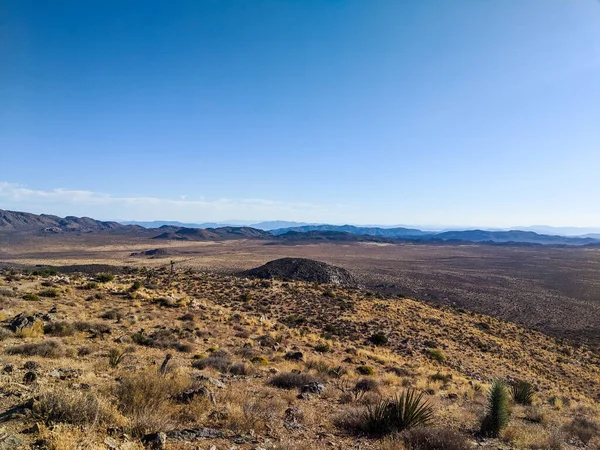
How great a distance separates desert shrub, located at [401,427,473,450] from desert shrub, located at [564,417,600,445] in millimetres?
4753

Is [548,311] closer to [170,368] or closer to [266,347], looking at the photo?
[266,347]

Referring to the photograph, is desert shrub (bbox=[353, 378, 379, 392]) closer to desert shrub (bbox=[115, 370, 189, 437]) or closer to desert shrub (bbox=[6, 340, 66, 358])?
desert shrub (bbox=[115, 370, 189, 437])

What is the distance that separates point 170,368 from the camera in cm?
948

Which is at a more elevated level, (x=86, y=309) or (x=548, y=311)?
(x=86, y=309)

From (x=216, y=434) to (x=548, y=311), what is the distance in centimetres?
5181

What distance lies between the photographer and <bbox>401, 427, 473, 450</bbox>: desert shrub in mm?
5582

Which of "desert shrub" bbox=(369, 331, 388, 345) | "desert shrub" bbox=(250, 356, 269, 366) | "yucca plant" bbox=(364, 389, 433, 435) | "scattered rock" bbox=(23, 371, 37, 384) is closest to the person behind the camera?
"yucca plant" bbox=(364, 389, 433, 435)

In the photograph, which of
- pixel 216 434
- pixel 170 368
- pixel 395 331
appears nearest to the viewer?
pixel 216 434

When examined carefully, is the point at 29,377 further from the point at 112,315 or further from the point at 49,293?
the point at 49,293

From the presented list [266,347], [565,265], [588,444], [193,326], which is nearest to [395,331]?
[266,347]

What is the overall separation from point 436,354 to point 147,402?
17.9 meters

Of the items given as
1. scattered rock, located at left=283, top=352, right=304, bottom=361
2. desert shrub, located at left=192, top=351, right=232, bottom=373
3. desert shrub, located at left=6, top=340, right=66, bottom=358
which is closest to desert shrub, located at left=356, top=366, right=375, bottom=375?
scattered rock, located at left=283, top=352, right=304, bottom=361

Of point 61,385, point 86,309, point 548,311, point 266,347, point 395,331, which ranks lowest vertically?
point 548,311

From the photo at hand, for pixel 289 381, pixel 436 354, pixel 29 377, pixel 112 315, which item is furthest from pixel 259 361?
pixel 436 354
